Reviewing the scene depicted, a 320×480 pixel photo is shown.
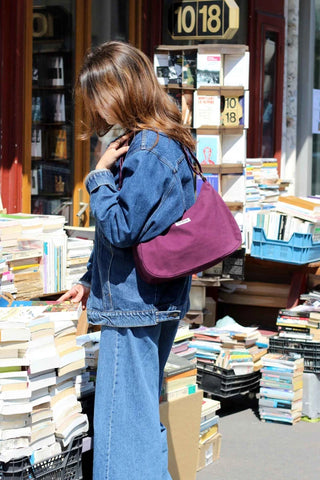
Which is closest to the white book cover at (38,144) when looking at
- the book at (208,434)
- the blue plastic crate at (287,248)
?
the blue plastic crate at (287,248)

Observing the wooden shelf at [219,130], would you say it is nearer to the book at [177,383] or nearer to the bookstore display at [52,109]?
the bookstore display at [52,109]

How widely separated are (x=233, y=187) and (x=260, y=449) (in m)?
2.10

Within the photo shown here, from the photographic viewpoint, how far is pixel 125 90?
322 centimetres

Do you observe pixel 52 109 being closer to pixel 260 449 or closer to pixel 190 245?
pixel 260 449

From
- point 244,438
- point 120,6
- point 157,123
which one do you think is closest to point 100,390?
point 157,123

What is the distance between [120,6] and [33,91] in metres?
1.37

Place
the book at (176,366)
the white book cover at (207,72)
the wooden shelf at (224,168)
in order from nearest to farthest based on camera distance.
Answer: the book at (176,366)
the white book cover at (207,72)
the wooden shelf at (224,168)

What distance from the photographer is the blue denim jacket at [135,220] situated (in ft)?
10.3

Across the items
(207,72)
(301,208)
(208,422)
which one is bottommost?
(208,422)

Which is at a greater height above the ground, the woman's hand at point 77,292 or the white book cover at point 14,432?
the woman's hand at point 77,292

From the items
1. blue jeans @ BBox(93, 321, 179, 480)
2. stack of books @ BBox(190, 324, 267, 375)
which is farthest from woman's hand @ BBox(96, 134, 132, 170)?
stack of books @ BBox(190, 324, 267, 375)

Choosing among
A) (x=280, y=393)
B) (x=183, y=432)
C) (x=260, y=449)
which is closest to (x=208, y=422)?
(x=260, y=449)

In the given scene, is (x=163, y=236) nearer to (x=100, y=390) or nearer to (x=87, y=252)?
(x=100, y=390)

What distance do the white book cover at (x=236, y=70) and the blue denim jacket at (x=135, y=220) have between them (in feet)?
10.2
